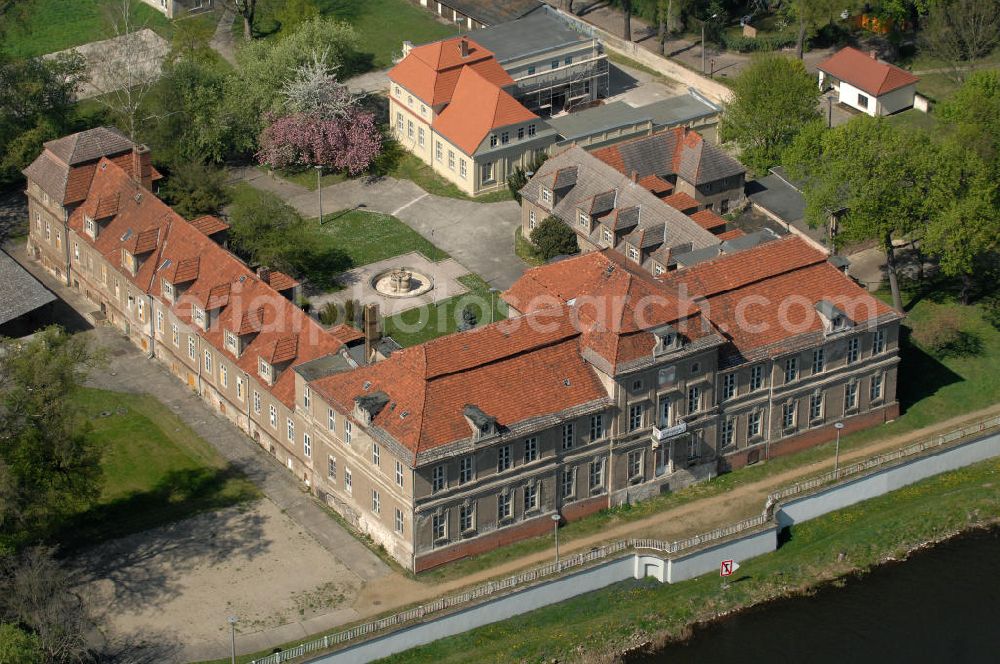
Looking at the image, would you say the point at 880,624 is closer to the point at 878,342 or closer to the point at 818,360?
the point at 818,360

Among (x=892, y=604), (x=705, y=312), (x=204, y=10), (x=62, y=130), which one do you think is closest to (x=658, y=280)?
(x=705, y=312)

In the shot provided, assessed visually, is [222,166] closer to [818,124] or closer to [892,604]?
[818,124]

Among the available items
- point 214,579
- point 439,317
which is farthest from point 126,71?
point 214,579

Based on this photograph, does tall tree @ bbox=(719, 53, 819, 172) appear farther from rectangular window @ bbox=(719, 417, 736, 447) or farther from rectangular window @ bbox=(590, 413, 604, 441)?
rectangular window @ bbox=(590, 413, 604, 441)

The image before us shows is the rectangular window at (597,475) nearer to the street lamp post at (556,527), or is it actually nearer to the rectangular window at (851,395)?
the street lamp post at (556,527)

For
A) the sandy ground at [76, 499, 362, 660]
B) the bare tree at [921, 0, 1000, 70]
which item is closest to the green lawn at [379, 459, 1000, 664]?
the sandy ground at [76, 499, 362, 660]

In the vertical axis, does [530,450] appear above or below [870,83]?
above
